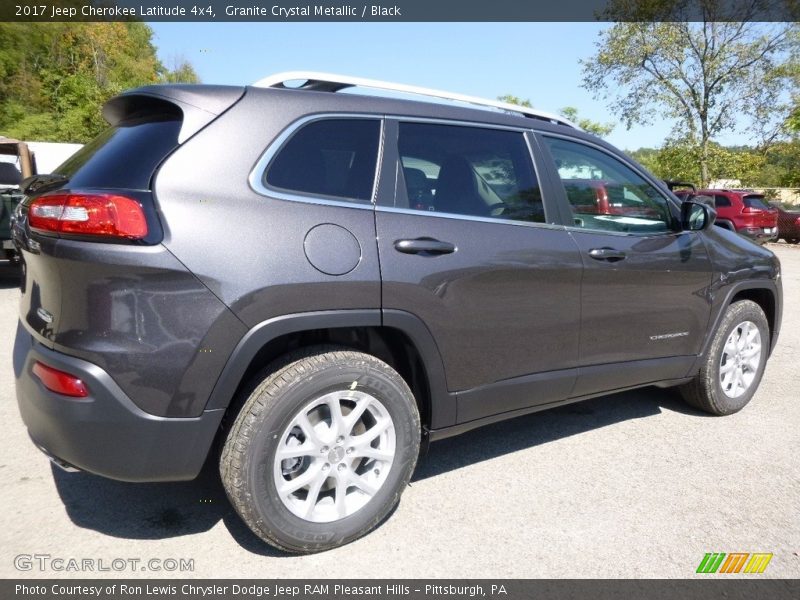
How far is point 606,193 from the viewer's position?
11.9ft

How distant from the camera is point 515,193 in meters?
3.18

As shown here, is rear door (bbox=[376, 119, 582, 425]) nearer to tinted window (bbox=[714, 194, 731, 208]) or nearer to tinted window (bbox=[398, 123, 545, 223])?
tinted window (bbox=[398, 123, 545, 223])

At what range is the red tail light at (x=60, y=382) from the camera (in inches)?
86.6

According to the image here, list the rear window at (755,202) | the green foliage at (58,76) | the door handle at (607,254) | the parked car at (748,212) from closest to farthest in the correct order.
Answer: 1. the door handle at (607,254)
2. the parked car at (748,212)
3. the rear window at (755,202)
4. the green foliage at (58,76)

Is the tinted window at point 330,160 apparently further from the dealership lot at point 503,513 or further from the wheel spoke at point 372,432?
the dealership lot at point 503,513

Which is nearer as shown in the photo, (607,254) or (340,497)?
(340,497)

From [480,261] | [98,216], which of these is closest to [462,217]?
[480,261]

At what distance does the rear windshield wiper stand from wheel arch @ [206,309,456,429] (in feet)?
3.19

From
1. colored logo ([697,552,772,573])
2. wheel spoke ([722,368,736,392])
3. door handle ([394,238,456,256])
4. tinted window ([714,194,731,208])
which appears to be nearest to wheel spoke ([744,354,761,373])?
wheel spoke ([722,368,736,392])

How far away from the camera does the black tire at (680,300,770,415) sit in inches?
162

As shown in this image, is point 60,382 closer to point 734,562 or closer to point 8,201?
point 734,562

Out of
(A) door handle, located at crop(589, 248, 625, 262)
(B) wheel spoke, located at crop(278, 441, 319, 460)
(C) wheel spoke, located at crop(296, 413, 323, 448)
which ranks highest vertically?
(A) door handle, located at crop(589, 248, 625, 262)

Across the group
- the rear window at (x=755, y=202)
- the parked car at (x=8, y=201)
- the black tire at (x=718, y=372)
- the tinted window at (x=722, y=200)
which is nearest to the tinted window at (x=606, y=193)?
the black tire at (x=718, y=372)
